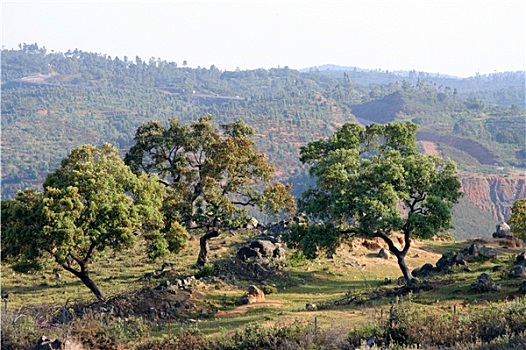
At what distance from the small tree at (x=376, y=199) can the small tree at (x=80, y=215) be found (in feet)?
21.7

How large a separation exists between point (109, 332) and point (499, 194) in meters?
103

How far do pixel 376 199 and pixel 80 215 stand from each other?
1124 centimetres

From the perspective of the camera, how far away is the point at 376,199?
23.2m

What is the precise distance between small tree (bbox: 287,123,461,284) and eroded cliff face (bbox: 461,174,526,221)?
8330cm

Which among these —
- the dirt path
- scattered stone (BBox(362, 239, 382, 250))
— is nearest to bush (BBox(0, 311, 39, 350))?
the dirt path

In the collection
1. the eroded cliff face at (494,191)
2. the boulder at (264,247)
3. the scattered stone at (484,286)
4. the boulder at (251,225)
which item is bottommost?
the eroded cliff face at (494,191)

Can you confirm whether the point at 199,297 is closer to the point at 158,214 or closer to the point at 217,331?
the point at 158,214

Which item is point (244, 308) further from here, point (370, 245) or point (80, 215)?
point (370, 245)

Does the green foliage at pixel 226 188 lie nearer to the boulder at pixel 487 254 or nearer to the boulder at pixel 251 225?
the boulder at pixel 487 254

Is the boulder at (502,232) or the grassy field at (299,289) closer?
the grassy field at (299,289)

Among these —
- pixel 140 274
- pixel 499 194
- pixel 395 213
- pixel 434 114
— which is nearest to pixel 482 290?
pixel 395 213

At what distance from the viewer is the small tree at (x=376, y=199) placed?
23.4 metres

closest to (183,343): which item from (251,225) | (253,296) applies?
(253,296)

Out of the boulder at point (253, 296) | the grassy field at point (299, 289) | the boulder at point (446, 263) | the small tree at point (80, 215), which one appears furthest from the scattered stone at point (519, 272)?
the small tree at point (80, 215)
